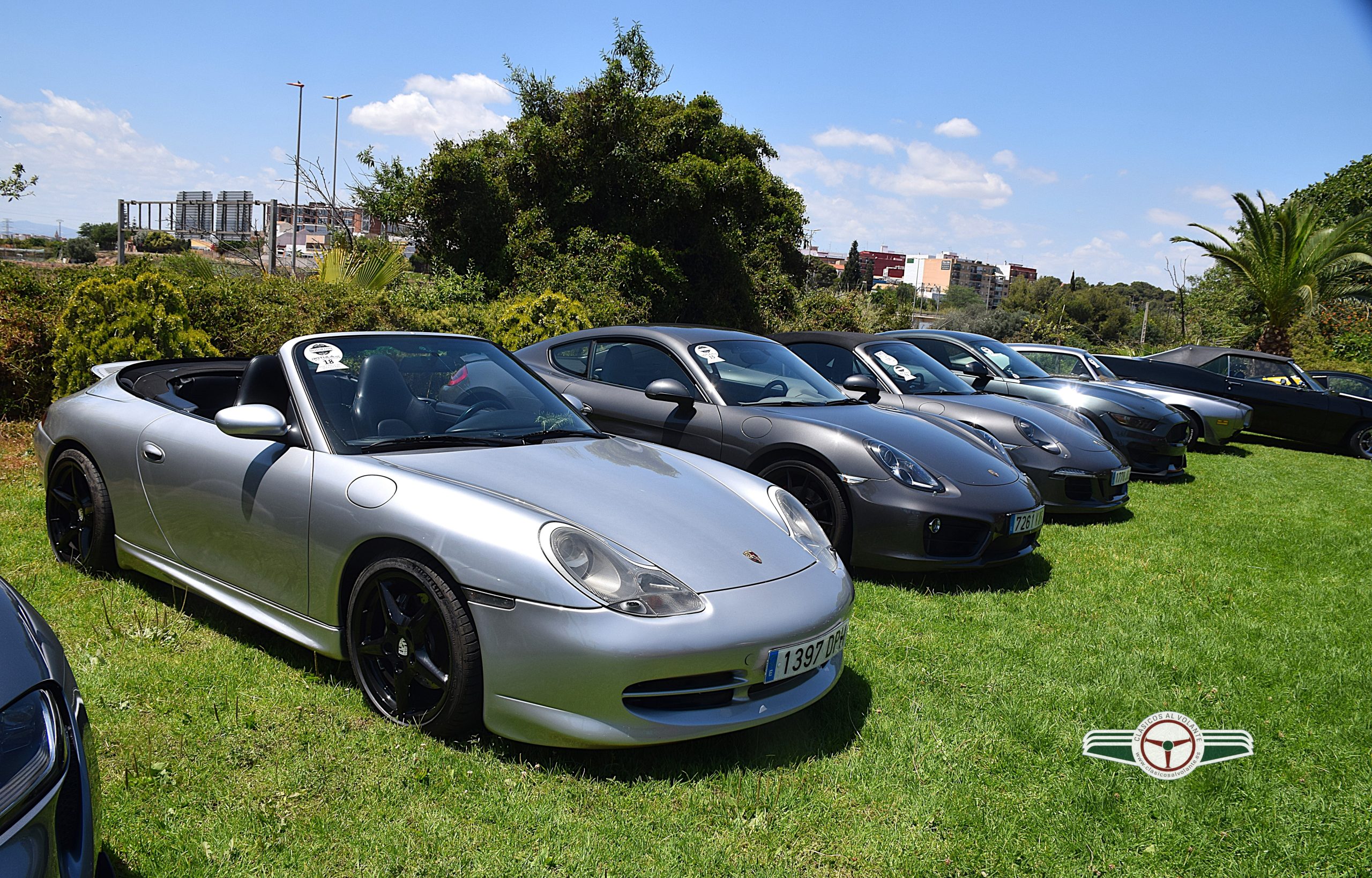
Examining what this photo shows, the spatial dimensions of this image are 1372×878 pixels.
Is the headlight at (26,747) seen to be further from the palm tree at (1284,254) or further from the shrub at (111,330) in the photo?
the palm tree at (1284,254)

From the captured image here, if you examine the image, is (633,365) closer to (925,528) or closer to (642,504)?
(925,528)

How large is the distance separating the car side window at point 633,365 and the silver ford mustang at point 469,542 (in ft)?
5.59

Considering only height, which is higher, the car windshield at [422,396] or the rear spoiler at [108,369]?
the car windshield at [422,396]

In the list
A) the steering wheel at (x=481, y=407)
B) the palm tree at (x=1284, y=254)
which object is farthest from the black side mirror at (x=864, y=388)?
the palm tree at (x=1284, y=254)

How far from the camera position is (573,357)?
641 centimetres

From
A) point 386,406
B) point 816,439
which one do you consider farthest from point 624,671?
point 816,439

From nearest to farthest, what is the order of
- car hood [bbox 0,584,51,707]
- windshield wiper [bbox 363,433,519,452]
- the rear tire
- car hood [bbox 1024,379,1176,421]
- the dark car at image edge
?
the dark car at image edge → car hood [bbox 0,584,51,707] → windshield wiper [bbox 363,433,519,452] → car hood [bbox 1024,379,1176,421] → the rear tire

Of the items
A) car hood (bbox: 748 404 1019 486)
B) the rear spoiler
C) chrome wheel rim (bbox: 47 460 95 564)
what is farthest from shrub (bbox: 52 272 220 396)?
car hood (bbox: 748 404 1019 486)

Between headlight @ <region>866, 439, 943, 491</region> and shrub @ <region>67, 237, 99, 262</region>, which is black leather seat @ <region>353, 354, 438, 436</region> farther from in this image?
shrub @ <region>67, 237, 99, 262</region>

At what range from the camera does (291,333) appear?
28.3 ft

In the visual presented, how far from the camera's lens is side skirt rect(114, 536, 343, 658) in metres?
3.22

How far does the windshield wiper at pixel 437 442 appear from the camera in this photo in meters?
3.36

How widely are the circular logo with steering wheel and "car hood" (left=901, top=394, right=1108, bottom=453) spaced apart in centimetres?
375

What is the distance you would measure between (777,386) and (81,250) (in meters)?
74.8
